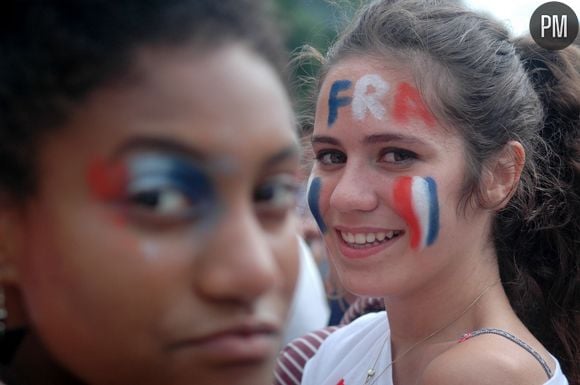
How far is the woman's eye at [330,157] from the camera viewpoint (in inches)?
87.0

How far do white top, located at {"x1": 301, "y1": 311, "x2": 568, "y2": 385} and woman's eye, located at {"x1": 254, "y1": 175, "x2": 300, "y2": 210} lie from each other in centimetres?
131

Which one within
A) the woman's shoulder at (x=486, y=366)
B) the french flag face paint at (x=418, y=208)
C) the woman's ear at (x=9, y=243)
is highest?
the woman's ear at (x=9, y=243)

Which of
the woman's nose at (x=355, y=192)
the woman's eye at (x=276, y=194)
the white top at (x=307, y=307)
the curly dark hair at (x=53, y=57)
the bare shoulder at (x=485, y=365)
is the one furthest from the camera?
the white top at (x=307, y=307)

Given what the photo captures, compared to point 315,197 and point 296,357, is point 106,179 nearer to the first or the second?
point 315,197

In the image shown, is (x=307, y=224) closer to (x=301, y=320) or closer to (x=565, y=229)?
(x=301, y=320)

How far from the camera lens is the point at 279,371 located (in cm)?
249

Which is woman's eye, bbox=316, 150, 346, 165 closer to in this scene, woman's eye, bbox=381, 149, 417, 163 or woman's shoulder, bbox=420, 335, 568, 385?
woman's eye, bbox=381, 149, 417, 163

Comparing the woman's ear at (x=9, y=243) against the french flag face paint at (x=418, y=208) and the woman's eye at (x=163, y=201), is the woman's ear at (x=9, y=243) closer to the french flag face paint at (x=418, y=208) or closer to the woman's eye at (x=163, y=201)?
the woman's eye at (x=163, y=201)

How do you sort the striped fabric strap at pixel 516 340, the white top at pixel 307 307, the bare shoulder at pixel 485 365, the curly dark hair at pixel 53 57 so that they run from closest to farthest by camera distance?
1. the curly dark hair at pixel 53 57
2. the bare shoulder at pixel 485 365
3. the striped fabric strap at pixel 516 340
4. the white top at pixel 307 307

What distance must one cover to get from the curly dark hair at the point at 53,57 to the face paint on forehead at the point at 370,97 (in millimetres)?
1277

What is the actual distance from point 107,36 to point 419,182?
1362 millimetres

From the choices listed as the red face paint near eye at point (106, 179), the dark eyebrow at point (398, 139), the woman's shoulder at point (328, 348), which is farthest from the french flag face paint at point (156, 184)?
the woman's shoulder at point (328, 348)

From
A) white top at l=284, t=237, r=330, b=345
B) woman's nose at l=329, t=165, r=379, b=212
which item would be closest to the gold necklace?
woman's nose at l=329, t=165, r=379, b=212

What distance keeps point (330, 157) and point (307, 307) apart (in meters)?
1.35
